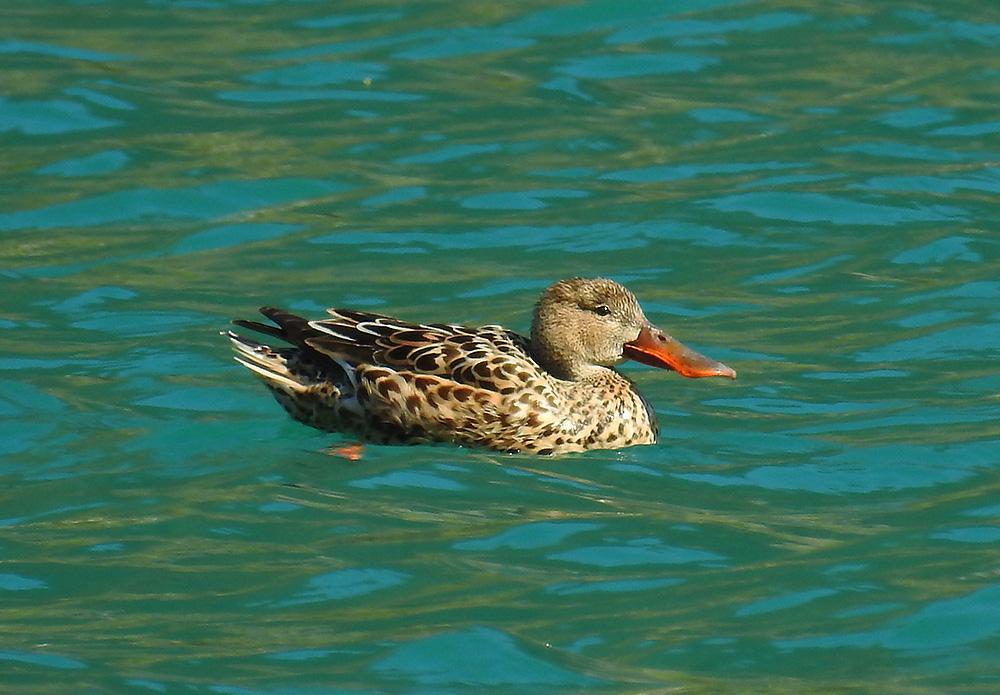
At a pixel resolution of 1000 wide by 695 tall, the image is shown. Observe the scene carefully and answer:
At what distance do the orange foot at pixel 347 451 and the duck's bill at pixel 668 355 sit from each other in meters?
1.60

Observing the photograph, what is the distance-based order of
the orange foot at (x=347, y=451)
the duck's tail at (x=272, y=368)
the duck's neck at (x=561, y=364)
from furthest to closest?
the duck's neck at (x=561, y=364)
the duck's tail at (x=272, y=368)
the orange foot at (x=347, y=451)

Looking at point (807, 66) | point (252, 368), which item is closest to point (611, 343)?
point (252, 368)

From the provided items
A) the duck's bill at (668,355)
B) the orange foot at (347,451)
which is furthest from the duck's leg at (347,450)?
the duck's bill at (668,355)

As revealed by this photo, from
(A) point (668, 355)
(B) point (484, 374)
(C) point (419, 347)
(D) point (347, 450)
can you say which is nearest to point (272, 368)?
(D) point (347, 450)

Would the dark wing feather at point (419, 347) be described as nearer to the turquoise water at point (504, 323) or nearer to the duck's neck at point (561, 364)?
the duck's neck at point (561, 364)

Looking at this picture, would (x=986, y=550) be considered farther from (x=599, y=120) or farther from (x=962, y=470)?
(x=599, y=120)

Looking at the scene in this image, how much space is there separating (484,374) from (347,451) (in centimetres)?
80

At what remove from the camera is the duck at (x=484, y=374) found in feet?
32.7

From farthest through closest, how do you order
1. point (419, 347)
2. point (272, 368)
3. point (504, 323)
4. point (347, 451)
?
point (504, 323), point (272, 368), point (419, 347), point (347, 451)

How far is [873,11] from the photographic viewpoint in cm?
1706

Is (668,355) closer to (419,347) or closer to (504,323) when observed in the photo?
(419,347)

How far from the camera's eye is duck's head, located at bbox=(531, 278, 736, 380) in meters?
10.3

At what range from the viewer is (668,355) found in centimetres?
1043

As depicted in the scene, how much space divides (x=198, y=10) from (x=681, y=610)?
11.1 meters
